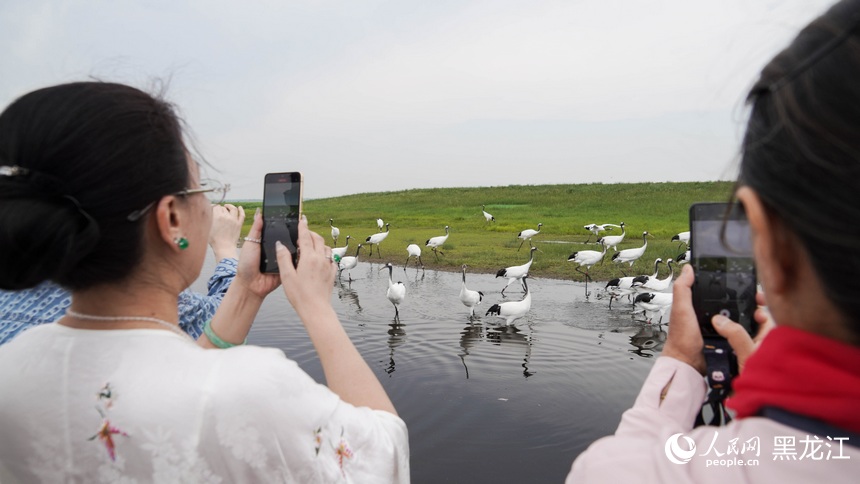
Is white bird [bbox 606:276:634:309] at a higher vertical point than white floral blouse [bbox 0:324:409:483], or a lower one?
lower

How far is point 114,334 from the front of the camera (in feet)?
3.82

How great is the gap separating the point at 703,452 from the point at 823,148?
44 centimetres

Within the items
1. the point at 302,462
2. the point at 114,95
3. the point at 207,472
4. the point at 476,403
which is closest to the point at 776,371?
the point at 302,462

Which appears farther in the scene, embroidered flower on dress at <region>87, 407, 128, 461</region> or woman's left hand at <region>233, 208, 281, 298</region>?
woman's left hand at <region>233, 208, 281, 298</region>

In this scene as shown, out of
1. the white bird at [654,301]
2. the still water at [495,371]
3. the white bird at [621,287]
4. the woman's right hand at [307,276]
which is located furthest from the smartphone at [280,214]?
the white bird at [621,287]

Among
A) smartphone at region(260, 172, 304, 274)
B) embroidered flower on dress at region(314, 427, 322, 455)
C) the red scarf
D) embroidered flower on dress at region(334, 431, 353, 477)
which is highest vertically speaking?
smartphone at region(260, 172, 304, 274)

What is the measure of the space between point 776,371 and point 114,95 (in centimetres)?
130

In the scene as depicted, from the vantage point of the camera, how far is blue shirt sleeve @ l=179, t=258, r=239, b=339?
1.93 meters

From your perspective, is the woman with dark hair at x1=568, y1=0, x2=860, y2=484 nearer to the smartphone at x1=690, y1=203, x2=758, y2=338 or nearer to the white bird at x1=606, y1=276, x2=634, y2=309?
the smartphone at x1=690, y1=203, x2=758, y2=338

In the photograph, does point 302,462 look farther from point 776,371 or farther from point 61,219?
point 776,371

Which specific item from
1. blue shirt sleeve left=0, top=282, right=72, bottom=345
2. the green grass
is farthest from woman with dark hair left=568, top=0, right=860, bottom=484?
blue shirt sleeve left=0, top=282, right=72, bottom=345

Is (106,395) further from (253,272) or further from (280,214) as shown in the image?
(280,214)

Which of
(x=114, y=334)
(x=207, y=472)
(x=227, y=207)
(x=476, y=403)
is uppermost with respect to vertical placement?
(x=227, y=207)

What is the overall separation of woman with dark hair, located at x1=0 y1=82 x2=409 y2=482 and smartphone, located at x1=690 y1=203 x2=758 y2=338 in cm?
90
